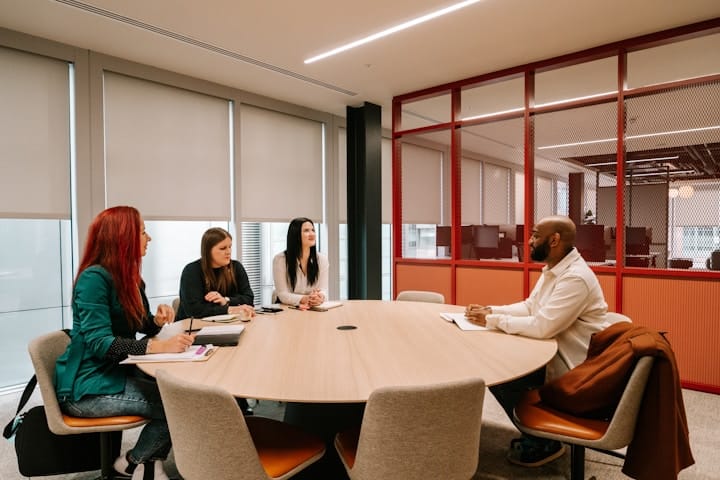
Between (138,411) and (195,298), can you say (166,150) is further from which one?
(138,411)

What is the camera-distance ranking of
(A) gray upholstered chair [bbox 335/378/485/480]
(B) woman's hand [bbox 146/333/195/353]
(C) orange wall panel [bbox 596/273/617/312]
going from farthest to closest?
1. (C) orange wall panel [bbox 596/273/617/312]
2. (B) woman's hand [bbox 146/333/195/353]
3. (A) gray upholstered chair [bbox 335/378/485/480]

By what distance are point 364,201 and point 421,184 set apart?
2.63ft

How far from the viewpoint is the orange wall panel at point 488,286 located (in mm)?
4473

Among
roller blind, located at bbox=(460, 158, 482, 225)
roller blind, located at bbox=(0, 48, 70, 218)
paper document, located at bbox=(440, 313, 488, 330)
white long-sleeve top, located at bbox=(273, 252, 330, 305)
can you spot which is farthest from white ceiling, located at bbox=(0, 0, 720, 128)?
paper document, located at bbox=(440, 313, 488, 330)

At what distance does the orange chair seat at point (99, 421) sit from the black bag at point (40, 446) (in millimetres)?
215

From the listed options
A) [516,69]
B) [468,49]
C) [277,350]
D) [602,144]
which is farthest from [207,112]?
[602,144]

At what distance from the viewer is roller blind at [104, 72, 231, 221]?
423 cm

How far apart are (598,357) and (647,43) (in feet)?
10.8

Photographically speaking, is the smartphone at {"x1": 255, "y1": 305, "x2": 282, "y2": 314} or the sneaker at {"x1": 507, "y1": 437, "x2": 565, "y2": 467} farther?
the smartphone at {"x1": 255, "y1": 305, "x2": 282, "y2": 314}

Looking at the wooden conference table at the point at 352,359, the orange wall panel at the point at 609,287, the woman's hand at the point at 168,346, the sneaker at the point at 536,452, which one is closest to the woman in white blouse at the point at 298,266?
the wooden conference table at the point at 352,359

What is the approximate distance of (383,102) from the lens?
5.71 meters

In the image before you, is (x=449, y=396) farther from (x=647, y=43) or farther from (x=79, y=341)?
(x=647, y=43)

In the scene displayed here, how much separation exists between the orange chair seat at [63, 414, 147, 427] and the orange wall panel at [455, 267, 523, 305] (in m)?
3.67

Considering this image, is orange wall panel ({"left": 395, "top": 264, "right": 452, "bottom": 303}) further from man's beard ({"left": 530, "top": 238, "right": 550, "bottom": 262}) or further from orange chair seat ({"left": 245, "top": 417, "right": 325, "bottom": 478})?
orange chair seat ({"left": 245, "top": 417, "right": 325, "bottom": 478})
